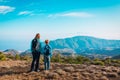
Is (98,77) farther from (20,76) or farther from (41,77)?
(20,76)

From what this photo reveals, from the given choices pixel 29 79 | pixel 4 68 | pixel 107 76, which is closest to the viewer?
pixel 29 79

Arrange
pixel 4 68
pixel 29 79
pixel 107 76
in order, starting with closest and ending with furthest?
pixel 29 79, pixel 107 76, pixel 4 68

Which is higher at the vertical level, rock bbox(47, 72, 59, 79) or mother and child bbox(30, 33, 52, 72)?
mother and child bbox(30, 33, 52, 72)

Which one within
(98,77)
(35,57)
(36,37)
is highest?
(36,37)

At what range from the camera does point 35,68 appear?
20.4m

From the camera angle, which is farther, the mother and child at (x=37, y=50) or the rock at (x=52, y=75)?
the mother and child at (x=37, y=50)

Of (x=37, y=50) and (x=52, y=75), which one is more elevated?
(x=37, y=50)

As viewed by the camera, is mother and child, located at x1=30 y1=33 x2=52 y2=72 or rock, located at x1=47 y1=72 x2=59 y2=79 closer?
rock, located at x1=47 y1=72 x2=59 y2=79

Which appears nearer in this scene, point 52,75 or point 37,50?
point 52,75

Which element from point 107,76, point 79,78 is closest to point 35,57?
point 79,78

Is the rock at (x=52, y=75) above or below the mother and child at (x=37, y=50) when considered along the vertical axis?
below

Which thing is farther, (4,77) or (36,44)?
(36,44)

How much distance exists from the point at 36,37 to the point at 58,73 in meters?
3.15

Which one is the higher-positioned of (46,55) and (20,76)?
(46,55)
